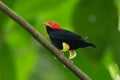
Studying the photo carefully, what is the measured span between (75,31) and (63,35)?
7 centimetres

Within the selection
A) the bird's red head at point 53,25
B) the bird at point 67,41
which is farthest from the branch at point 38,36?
the bird's red head at point 53,25

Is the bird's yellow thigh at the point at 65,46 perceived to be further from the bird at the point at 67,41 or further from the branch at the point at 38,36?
the branch at the point at 38,36

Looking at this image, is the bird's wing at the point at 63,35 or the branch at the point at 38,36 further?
the bird's wing at the point at 63,35

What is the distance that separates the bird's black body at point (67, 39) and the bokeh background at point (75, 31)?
51 millimetres

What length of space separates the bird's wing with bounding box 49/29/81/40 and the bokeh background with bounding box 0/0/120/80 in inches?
1.9

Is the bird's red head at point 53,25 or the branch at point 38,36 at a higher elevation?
the bird's red head at point 53,25

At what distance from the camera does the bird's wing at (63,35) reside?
2.95ft

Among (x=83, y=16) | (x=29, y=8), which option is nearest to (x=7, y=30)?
(x=29, y=8)

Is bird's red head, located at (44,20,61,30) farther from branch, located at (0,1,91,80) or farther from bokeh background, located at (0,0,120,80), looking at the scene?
branch, located at (0,1,91,80)

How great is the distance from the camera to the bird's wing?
0.90 meters

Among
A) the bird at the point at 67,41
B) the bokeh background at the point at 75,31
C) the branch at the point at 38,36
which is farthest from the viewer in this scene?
the bokeh background at the point at 75,31

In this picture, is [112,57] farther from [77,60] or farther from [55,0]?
[55,0]

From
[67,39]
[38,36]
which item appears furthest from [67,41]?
[38,36]

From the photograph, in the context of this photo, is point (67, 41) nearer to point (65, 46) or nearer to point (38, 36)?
point (65, 46)
